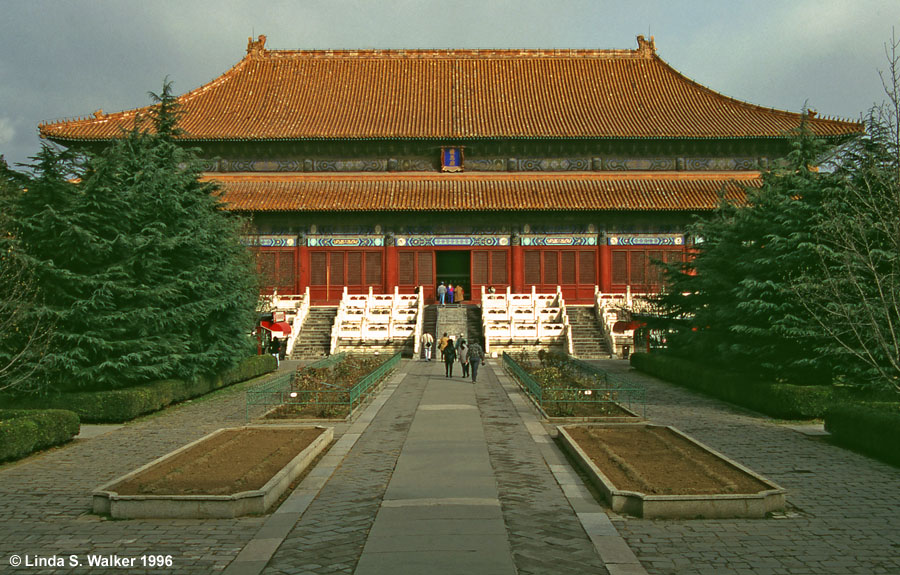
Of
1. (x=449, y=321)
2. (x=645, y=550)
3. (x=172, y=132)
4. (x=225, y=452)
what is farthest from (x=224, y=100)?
(x=645, y=550)

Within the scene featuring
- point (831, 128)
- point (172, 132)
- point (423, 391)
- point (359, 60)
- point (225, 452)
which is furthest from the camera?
point (359, 60)

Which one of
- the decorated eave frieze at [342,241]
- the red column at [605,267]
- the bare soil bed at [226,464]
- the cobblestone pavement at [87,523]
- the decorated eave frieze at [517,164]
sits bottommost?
the cobblestone pavement at [87,523]

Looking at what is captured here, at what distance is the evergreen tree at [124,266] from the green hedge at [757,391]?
12.5 meters

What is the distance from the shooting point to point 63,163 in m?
15.8

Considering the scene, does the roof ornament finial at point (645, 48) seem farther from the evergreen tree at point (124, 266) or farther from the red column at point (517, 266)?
the evergreen tree at point (124, 266)

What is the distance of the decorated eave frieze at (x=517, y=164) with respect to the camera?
4003 centimetres

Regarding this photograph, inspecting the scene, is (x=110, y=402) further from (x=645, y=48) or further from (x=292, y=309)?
(x=645, y=48)

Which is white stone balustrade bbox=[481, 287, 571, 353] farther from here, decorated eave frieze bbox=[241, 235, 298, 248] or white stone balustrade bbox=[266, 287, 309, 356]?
decorated eave frieze bbox=[241, 235, 298, 248]

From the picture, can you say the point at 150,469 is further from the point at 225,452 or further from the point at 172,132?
the point at 172,132

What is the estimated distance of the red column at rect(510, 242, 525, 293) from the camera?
38.5m

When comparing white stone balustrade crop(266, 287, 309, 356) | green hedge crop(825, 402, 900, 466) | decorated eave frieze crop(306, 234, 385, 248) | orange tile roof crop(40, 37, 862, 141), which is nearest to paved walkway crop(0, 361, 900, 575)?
green hedge crop(825, 402, 900, 466)

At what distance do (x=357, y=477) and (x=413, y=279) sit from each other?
29.4 m

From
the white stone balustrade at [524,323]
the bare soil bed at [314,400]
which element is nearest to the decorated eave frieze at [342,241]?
the white stone balustrade at [524,323]

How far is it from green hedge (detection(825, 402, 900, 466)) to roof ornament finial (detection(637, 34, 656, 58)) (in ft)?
127
